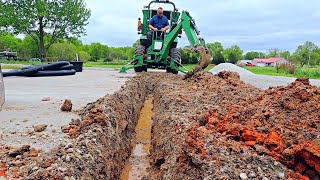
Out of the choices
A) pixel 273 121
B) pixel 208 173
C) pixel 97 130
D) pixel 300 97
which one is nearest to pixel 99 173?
pixel 97 130

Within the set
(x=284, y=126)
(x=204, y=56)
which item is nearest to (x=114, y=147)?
(x=284, y=126)

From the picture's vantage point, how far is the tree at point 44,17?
30141 millimetres

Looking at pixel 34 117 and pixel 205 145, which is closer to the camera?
pixel 205 145

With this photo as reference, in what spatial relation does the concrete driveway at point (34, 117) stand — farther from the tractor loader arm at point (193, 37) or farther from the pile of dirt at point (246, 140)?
the tractor loader arm at point (193, 37)

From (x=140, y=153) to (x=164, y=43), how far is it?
23.3 ft

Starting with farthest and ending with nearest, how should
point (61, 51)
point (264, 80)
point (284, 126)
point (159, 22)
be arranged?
point (61, 51)
point (264, 80)
point (159, 22)
point (284, 126)

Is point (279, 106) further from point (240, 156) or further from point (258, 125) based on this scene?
point (240, 156)

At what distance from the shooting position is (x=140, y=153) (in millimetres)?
4992

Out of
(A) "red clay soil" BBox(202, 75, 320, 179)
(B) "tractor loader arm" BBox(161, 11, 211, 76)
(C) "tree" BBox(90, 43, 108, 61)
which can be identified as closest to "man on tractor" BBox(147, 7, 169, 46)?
(B) "tractor loader arm" BBox(161, 11, 211, 76)

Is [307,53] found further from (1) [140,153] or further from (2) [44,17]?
(1) [140,153]

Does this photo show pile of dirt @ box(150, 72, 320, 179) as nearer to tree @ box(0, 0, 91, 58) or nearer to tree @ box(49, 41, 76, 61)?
tree @ box(0, 0, 91, 58)

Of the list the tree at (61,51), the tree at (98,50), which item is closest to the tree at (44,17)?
the tree at (61,51)

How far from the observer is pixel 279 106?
4.32 metres

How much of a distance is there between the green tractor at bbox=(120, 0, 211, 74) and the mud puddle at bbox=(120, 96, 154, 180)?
3.89 m
